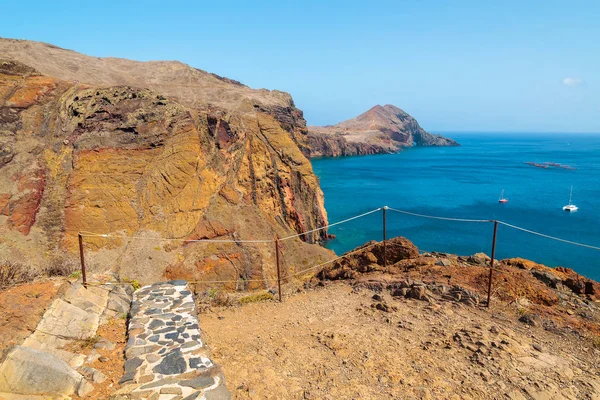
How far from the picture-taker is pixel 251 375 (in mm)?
5539

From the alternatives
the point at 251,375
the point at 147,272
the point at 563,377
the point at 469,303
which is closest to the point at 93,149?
the point at 147,272

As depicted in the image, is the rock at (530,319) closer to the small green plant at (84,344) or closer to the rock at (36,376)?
the rock at (36,376)

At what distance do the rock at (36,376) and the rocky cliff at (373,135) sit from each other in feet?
330

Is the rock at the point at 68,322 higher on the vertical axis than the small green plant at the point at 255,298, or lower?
higher

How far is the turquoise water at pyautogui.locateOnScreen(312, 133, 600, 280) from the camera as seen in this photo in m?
30.5

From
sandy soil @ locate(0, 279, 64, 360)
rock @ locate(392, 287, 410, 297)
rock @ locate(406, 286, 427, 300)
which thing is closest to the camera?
sandy soil @ locate(0, 279, 64, 360)

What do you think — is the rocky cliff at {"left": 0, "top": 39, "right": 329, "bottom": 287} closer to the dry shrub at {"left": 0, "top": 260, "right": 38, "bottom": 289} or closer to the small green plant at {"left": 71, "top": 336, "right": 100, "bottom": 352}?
the dry shrub at {"left": 0, "top": 260, "right": 38, "bottom": 289}

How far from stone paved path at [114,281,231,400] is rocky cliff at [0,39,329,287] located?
6430 mm

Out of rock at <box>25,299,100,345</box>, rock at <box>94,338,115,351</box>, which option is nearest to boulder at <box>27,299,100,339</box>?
rock at <box>25,299,100,345</box>

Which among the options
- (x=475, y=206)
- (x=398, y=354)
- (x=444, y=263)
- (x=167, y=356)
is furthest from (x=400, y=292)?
(x=475, y=206)

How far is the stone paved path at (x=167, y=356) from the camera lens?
4.52 m

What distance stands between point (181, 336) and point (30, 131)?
43.8 ft

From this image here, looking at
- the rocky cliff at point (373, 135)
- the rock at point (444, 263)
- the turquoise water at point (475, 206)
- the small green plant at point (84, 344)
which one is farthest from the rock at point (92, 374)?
the rocky cliff at point (373, 135)

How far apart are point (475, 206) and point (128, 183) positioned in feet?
137
